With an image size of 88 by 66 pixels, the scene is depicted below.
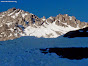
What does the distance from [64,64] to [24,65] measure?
4204 mm

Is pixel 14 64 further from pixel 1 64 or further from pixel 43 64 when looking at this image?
pixel 43 64

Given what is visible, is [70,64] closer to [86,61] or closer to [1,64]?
[86,61]

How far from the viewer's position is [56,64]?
14.5m

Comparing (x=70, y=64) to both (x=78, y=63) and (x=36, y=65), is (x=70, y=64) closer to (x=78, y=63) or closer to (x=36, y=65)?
(x=78, y=63)

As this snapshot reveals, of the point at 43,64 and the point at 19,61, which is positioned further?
the point at 19,61

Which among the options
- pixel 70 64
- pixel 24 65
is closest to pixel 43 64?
pixel 24 65

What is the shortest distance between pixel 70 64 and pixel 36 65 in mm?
3606

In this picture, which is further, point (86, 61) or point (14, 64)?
point (86, 61)

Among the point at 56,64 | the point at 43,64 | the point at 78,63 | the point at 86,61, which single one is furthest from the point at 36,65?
the point at 86,61

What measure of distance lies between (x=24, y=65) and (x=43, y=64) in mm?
1971

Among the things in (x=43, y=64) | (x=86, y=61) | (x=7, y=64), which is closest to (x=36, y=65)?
(x=43, y=64)

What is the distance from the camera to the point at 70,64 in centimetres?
1457

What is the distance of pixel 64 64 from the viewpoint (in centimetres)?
1460

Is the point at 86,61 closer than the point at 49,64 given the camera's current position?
No
